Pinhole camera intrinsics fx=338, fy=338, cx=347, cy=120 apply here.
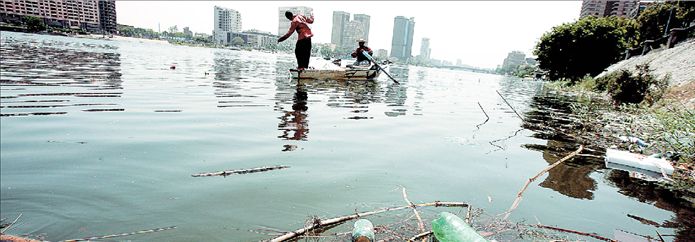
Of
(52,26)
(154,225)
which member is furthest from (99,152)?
(52,26)

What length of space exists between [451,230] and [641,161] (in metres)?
3.94

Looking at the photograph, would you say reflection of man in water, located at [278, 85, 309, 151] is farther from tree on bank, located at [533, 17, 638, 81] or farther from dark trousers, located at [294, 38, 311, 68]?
tree on bank, located at [533, 17, 638, 81]

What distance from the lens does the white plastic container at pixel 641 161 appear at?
4480mm

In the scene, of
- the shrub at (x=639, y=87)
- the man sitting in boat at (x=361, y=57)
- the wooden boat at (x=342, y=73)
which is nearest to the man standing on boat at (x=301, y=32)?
the wooden boat at (x=342, y=73)

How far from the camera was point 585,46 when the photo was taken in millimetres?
28609

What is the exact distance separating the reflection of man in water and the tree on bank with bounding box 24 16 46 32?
9663cm

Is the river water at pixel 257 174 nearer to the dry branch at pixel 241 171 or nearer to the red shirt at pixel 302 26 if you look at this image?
the dry branch at pixel 241 171

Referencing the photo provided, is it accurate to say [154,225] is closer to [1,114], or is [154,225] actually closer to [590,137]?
[1,114]

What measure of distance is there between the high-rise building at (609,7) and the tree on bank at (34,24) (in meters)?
164

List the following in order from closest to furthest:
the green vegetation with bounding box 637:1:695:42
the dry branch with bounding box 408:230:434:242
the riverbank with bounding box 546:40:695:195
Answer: the dry branch with bounding box 408:230:434:242 → the riverbank with bounding box 546:40:695:195 → the green vegetation with bounding box 637:1:695:42

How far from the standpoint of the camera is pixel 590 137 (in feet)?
23.5

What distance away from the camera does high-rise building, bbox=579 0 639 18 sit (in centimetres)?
11869

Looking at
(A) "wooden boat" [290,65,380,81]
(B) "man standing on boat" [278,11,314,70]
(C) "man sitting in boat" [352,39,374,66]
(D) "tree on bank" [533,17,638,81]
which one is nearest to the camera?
(B) "man standing on boat" [278,11,314,70]

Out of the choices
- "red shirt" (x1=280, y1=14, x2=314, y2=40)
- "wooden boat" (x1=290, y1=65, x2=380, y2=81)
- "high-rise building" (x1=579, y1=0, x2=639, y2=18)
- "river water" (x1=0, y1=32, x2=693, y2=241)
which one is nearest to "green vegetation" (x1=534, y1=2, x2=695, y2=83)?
"wooden boat" (x1=290, y1=65, x2=380, y2=81)
